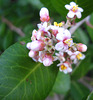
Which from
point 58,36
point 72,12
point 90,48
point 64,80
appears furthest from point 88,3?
point 90,48

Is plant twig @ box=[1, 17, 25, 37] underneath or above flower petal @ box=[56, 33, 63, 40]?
above

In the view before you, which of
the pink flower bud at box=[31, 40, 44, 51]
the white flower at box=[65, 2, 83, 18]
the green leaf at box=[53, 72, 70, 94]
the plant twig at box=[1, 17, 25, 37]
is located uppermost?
the plant twig at box=[1, 17, 25, 37]

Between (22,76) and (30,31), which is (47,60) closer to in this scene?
(22,76)

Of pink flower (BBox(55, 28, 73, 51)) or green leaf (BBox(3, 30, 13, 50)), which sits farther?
green leaf (BBox(3, 30, 13, 50))

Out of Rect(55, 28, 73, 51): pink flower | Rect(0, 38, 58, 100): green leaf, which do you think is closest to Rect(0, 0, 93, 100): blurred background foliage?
Rect(0, 38, 58, 100): green leaf

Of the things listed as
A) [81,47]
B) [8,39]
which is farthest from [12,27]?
[81,47]

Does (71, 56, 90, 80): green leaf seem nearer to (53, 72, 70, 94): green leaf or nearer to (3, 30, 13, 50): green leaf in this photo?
(53, 72, 70, 94): green leaf
